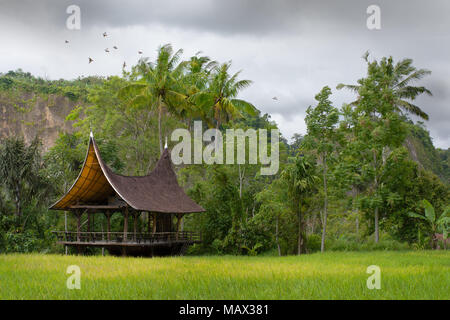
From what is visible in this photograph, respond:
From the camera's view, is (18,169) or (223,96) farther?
(223,96)

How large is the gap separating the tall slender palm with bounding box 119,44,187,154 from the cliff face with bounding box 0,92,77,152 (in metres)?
20.0

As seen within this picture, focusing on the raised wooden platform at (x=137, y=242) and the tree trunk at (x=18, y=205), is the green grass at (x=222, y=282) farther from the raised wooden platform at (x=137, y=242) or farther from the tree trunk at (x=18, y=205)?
the tree trunk at (x=18, y=205)

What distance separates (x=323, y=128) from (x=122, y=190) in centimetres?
992

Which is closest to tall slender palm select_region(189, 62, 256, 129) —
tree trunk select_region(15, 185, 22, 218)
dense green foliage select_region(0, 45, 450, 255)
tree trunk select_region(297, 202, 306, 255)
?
dense green foliage select_region(0, 45, 450, 255)

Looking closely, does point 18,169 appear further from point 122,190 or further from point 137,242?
point 137,242

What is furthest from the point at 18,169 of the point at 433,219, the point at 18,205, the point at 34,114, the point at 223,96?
the point at 34,114

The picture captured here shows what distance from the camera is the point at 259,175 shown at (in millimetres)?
23578

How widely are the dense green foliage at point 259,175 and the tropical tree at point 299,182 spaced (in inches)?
1.9

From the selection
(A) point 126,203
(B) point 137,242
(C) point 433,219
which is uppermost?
Result: (A) point 126,203

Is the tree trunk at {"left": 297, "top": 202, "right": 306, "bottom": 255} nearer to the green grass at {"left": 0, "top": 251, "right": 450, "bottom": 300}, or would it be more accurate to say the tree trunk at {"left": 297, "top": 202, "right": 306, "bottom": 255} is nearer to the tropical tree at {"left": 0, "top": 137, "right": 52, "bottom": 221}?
the green grass at {"left": 0, "top": 251, "right": 450, "bottom": 300}

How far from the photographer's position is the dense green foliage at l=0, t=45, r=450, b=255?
20.9m

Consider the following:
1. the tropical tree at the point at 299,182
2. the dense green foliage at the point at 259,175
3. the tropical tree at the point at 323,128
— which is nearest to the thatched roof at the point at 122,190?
the dense green foliage at the point at 259,175
